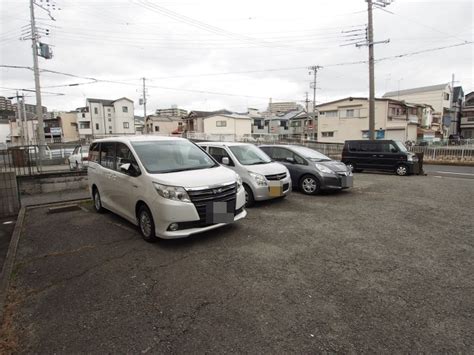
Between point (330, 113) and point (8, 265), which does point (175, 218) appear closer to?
point (8, 265)

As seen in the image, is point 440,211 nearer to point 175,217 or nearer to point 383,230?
point 383,230

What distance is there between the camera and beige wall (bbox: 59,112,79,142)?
164 ft

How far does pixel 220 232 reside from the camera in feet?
14.5

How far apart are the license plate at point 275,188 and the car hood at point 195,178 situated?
1.75m

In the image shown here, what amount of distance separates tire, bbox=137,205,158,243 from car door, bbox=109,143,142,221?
0.21m

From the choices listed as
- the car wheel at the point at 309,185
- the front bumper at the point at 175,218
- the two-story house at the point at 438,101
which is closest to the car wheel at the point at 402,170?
the car wheel at the point at 309,185

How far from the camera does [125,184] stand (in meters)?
4.38

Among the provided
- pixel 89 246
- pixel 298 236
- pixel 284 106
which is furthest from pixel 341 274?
pixel 284 106

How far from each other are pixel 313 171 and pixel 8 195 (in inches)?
295

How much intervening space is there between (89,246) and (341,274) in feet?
11.8

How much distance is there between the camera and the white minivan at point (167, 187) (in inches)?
144

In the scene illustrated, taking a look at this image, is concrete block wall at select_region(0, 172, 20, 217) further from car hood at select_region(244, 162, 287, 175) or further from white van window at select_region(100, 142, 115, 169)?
car hood at select_region(244, 162, 287, 175)

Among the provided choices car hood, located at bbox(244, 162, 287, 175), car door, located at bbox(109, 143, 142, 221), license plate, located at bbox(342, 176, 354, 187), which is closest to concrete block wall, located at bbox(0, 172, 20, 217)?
car door, located at bbox(109, 143, 142, 221)

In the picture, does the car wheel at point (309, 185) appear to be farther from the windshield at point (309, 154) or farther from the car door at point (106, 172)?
the car door at point (106, 172)
